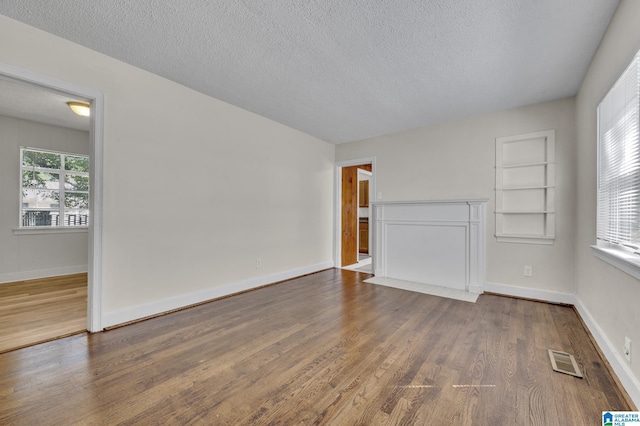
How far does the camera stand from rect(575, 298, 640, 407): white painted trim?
1.54 m

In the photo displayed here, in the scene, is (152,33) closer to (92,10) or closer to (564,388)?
(92,10)

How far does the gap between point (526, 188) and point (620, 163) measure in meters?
1.74

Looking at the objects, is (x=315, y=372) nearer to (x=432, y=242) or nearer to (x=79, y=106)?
(x=432, y=242)

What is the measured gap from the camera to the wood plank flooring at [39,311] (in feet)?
7.79

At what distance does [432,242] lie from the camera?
4.10 m

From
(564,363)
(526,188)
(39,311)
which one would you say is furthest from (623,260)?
(39,311)

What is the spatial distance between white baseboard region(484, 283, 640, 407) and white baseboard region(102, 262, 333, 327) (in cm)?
310

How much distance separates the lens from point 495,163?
377 centimetres

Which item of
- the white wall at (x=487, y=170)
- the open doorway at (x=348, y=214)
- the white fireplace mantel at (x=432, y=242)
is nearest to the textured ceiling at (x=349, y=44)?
the white wall at (x=487, y=170)

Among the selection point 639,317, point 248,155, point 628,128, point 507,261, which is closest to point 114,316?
point 248,155

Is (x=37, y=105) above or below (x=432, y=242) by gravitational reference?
above

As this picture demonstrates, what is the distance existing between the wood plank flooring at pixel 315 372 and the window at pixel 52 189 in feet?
11.4

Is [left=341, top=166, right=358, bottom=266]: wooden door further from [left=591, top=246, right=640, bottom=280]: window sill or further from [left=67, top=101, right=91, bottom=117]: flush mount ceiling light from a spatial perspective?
[left=67, top=101, right=91, bottom=117]: flush mount ceiling light

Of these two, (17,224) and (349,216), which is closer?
(17,224)
